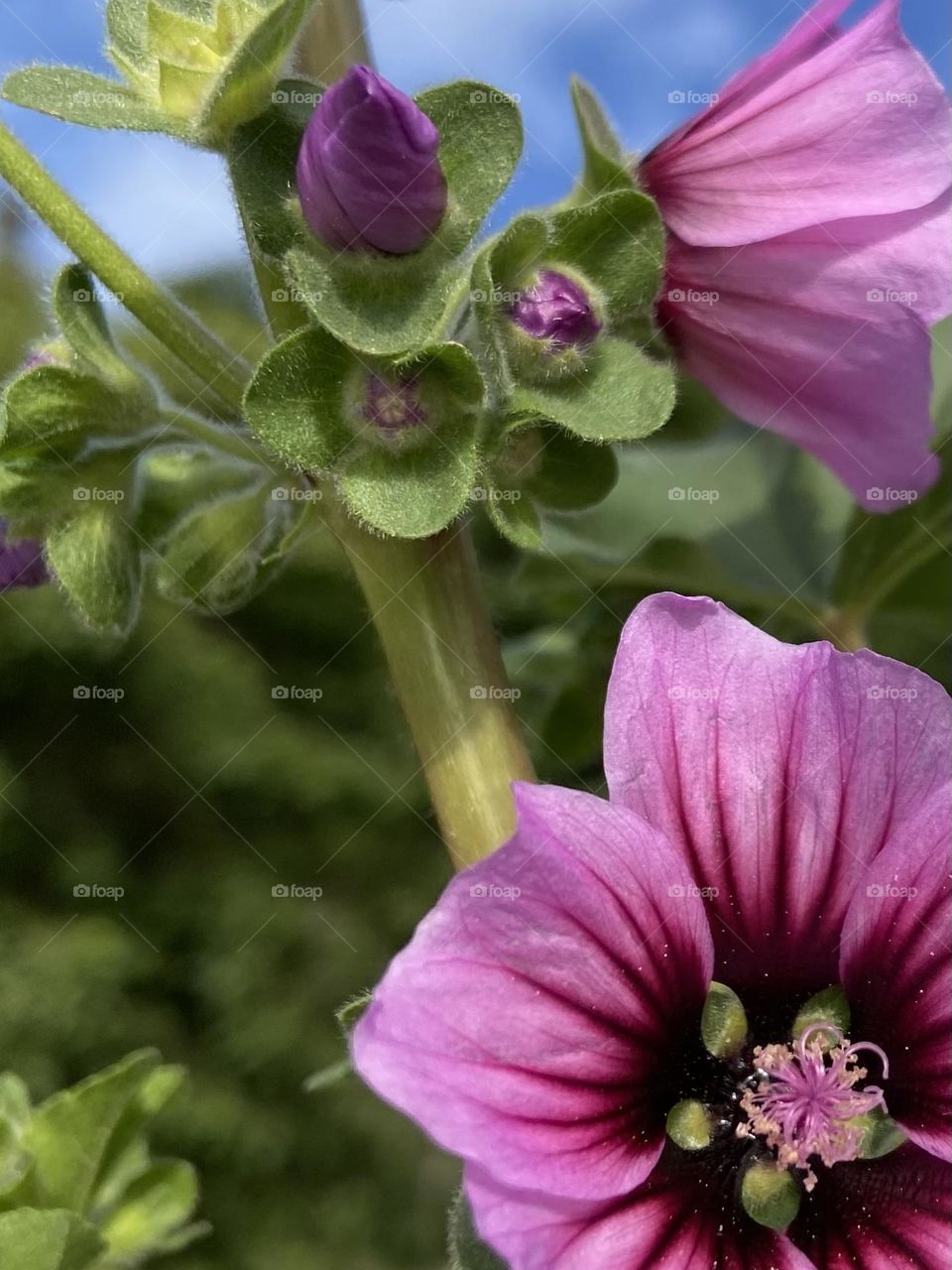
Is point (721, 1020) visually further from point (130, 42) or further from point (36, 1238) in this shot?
point (130, 42)

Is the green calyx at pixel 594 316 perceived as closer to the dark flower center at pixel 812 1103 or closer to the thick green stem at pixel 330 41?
the thick green stem at pixel 330 41

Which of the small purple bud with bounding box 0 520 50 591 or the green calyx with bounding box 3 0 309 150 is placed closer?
the green calyx with bounding box 3 0 309 150

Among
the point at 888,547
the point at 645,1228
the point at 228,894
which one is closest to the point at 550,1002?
the point at 645,1228

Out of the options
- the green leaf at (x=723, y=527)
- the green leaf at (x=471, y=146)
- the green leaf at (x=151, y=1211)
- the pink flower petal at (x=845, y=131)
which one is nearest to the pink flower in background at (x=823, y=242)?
the pink flower petal at (x=845, y=131)

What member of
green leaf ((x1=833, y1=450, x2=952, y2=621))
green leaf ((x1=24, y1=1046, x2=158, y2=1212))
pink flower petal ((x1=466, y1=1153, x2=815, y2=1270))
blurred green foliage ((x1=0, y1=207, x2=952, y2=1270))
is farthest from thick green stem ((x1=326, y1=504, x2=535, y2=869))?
blurred green foliage ((x1=0, y1=207, x2=952, y2=1270))

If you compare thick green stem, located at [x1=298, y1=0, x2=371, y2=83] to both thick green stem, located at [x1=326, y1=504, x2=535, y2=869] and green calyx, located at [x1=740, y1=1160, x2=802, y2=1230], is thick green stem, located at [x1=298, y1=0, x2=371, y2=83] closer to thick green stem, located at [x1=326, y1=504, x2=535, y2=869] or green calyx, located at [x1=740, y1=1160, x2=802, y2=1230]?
thick green stem, located at [x1=326, y1=504, x2=535, y2=869]
